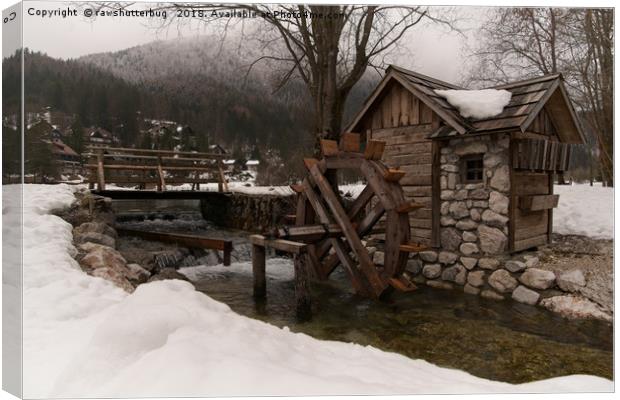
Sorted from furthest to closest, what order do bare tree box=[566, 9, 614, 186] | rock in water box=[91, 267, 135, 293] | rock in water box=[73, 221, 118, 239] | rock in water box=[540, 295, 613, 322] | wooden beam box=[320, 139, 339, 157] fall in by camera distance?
wooden beam box=[320, 139, 339, 157]
rock in water box=[73, 221, 118, 239]
rock in water box=[540, 295, 613, 322]
rock in water box=[91, 267, 135, 293]
bare tree box=[566, 9, 614, 186]

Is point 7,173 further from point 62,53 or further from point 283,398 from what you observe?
point 283,398

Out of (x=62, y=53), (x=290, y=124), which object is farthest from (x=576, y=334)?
(x=290, y=124)

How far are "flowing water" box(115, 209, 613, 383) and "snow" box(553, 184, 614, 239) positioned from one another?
5.17 ft

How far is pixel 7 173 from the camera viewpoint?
274 cm

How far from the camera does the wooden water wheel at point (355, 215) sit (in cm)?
563

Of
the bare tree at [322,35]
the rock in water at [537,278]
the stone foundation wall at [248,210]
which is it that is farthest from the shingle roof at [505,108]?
the stone foundation wall at [248,210]

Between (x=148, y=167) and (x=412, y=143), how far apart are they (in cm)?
716

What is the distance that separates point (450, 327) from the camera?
4684 millimetres

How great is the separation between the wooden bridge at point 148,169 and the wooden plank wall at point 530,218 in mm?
8014

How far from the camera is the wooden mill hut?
233 inches

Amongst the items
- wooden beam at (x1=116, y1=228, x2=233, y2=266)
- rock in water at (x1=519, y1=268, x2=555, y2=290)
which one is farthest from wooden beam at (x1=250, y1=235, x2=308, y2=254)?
rock in water at (x1=519, y1=268, x2=555, y2=290)

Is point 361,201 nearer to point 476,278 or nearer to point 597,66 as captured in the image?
point 476,278

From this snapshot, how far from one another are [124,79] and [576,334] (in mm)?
6856

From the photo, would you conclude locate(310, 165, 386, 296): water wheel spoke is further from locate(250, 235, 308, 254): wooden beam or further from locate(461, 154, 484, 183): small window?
locate(461, 154, 484, 183): small window
